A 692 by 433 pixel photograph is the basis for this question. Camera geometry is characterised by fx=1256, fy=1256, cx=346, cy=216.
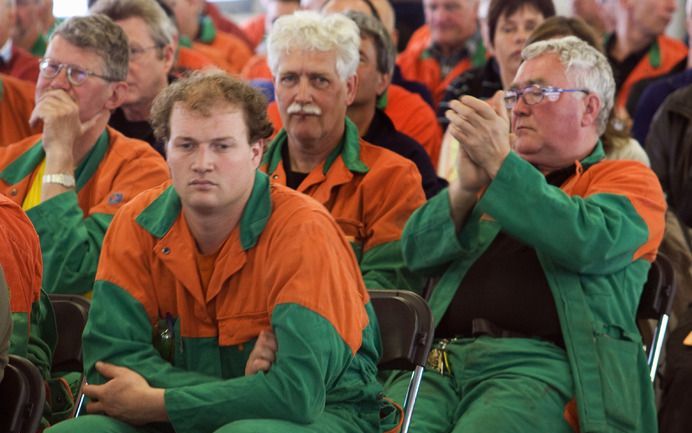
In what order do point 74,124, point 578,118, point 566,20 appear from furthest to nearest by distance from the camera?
point 566,20 → point 74,124 → point 578,118

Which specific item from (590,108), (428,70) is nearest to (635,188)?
(590,108)

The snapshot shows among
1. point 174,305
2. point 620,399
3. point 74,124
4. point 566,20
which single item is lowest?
point 620,399

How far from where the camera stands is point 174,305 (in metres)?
2.96

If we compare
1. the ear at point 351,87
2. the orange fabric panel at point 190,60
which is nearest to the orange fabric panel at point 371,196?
the ear at point 351,87

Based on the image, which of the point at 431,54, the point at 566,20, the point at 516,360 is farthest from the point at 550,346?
the point at 431,54

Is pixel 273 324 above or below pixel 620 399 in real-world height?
above

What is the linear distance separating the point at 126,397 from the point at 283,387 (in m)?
0.37

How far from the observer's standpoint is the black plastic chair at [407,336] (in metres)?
3.02

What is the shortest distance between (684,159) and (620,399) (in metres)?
1.54

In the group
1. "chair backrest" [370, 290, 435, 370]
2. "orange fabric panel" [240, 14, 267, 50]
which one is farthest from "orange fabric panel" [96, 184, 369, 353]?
"orange fabric panel" [240, 14, 267, 50]

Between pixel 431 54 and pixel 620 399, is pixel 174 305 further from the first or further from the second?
pixel 431 54

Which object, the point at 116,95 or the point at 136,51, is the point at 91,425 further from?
the point at 136,51

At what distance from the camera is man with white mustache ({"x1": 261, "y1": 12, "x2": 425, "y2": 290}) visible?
143 inches

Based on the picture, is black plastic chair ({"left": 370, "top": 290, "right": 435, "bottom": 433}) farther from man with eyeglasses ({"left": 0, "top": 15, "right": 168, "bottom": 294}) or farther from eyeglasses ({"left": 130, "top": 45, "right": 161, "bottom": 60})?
eyeglasses ({"left": 130, "top": 45, "right": 161, "bottom": 60})
